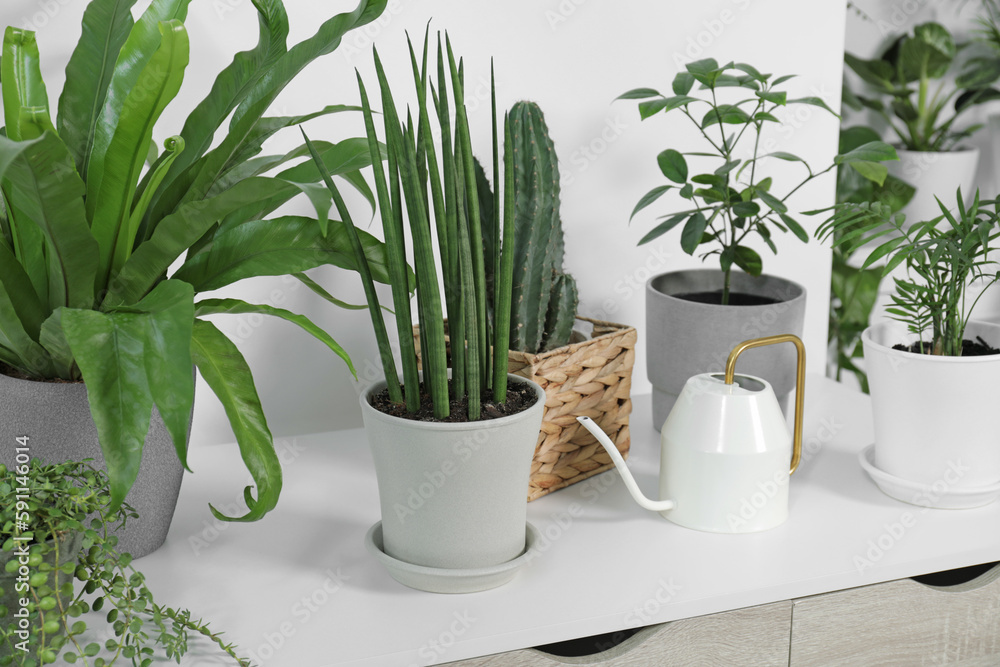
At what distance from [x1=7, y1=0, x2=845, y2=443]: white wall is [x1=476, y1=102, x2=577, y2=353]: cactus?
Answer: 27 centimetres

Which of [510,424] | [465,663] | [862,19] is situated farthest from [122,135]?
[862,19]

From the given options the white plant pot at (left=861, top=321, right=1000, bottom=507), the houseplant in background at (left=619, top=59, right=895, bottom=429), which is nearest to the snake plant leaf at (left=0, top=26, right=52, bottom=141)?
the houseplant in background at (left=619, top=59, right=895, bottom=429)

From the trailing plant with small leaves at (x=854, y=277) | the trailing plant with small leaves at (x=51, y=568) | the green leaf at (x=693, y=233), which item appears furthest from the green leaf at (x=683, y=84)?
the trailing plant with small leaves at (x=854, y=277)

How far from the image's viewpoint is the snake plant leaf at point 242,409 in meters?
0.65

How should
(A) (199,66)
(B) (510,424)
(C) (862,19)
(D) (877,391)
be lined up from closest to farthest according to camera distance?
(B) (510,424) < (D) (877,391) < (A) (199,66) < (C) (862,19)

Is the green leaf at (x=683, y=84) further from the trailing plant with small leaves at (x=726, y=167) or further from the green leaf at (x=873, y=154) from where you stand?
the green leaf at (x=873, y=154)

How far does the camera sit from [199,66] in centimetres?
99

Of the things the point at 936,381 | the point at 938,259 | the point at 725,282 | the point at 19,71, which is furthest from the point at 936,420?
the point at 19,71

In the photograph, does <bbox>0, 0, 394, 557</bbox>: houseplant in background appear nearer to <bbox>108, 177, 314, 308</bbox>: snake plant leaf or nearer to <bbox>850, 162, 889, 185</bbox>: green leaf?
<bbox>108, 177, 314, 308</bbox>: snake plant leaf

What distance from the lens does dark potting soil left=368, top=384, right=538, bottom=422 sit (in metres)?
0.70

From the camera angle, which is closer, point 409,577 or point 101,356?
point 101,356

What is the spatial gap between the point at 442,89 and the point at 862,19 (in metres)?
1.66

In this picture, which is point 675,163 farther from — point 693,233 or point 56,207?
point 56,207

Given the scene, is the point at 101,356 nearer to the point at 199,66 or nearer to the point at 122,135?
the point at 122,135
